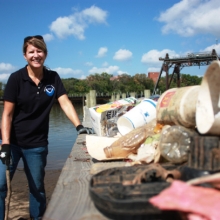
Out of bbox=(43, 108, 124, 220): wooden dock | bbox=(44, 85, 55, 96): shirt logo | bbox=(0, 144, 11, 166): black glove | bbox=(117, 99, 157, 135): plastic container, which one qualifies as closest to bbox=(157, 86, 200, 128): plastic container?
bbox=(43, 108, 124, 220): wooden dock

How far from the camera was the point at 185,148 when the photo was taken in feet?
5.25

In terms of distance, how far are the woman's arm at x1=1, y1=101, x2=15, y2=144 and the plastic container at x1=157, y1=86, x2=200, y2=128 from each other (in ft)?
4.95

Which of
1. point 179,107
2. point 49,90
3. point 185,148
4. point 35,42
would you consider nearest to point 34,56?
point 35,42

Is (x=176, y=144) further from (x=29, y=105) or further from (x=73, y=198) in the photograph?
(x=29, y=105)

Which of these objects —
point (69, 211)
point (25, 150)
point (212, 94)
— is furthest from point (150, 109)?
point (69, 211)

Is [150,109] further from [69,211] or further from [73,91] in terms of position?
[73,91]

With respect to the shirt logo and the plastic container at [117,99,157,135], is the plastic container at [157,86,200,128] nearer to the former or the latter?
the plastic container at [117,99,157,135]

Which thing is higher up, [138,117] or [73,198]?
[138,117]

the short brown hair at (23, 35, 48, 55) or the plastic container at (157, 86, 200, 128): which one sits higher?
the short brown hair at (23, 35, 48, 55)

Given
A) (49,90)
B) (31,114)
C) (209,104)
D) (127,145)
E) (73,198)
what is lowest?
(73,198)

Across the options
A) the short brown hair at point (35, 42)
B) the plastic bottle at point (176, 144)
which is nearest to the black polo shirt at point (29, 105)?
the short brown hair at point (35, 42)

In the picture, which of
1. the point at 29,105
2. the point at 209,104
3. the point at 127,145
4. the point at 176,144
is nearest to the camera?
the point at 209,104

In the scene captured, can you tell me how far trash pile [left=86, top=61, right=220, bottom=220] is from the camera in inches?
40.2

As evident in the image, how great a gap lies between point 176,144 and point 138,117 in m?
1.39
